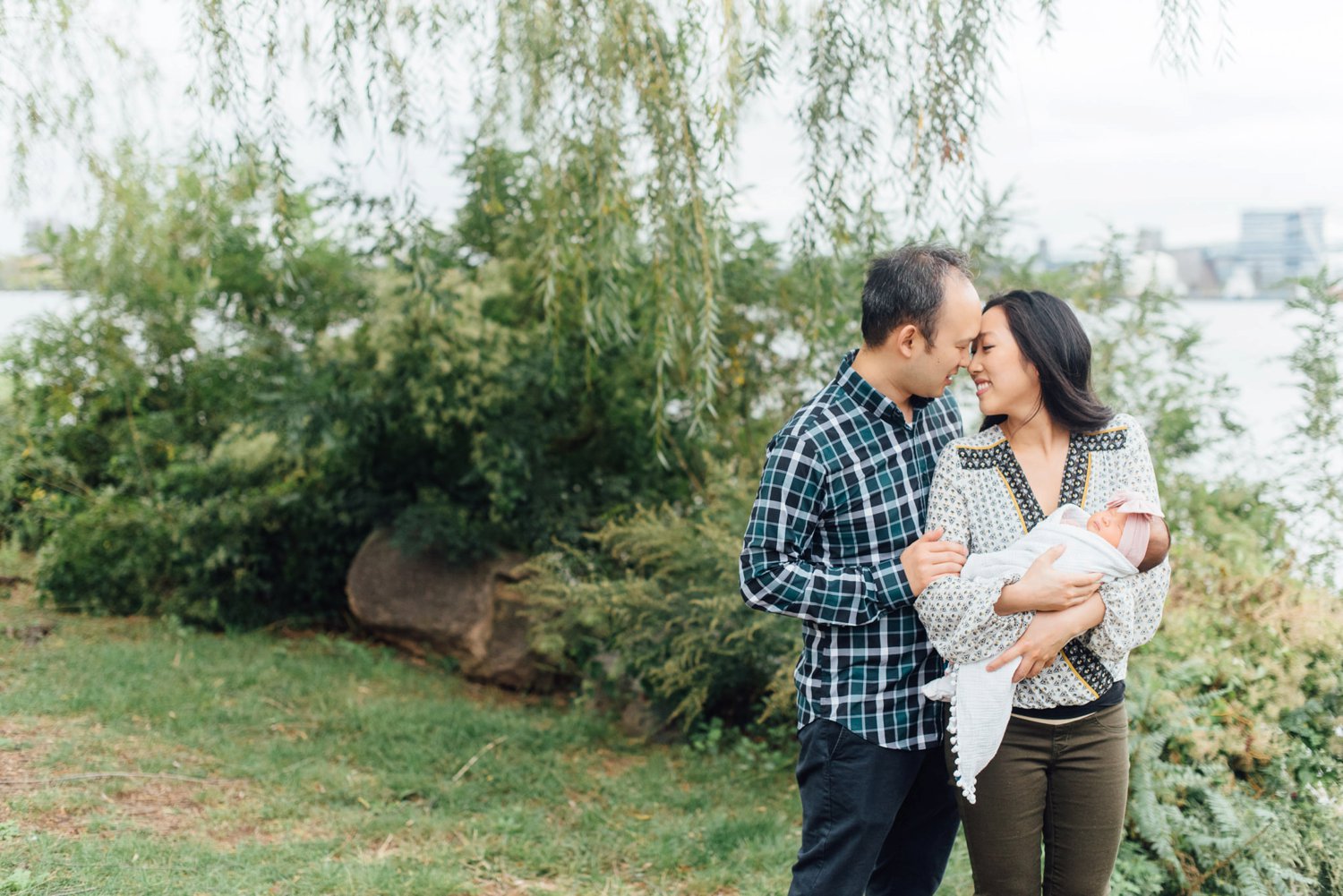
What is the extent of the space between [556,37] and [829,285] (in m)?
1.20

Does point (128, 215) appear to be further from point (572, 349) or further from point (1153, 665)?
point (1153, 665)

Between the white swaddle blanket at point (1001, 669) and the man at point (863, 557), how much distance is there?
127 mm

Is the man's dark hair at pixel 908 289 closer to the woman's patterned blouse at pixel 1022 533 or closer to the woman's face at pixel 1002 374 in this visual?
the woman's face at pixel 1002 374

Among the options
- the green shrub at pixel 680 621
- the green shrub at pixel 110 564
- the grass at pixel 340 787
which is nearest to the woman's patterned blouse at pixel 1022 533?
the grass at pixel 340 787

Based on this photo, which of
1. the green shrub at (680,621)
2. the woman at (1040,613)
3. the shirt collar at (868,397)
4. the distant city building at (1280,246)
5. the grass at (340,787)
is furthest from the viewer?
the distant city building at (1280,246)

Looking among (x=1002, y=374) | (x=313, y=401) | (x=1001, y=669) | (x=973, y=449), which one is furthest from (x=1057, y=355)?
(x=313, y=401)

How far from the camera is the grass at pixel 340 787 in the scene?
11.1 ft

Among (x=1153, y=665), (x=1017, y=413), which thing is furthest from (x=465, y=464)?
(x=1017, y=413)

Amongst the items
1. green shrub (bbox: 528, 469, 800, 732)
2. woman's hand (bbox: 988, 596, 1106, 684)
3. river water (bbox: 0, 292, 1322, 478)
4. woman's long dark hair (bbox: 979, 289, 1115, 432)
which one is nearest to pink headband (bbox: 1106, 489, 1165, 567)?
woman's hand (bbox: 988, 596, 1106, 684)

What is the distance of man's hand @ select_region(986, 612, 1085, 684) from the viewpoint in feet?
6.63

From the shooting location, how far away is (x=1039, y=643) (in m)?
2.02

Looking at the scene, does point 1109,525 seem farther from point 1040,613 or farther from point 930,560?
point 930,560

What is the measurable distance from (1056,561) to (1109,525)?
0.14 m

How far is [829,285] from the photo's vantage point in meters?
3.78
